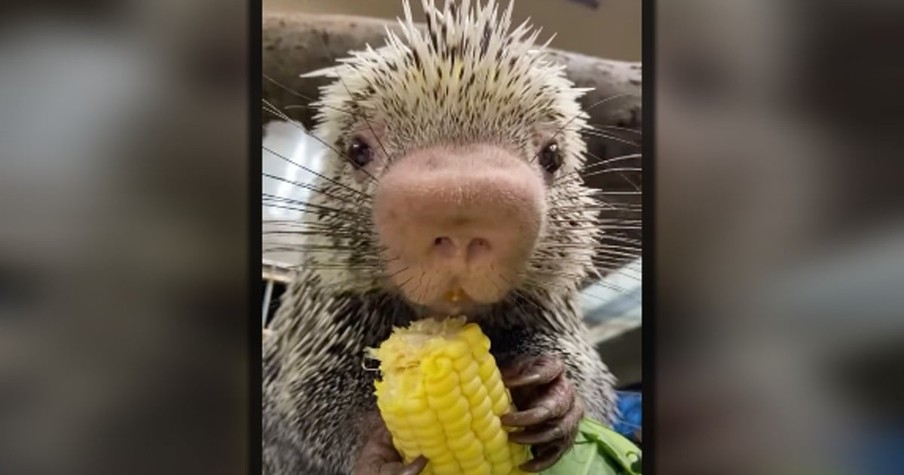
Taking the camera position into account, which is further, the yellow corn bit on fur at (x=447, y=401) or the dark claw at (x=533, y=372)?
the dark claw at (x=533, y=372)

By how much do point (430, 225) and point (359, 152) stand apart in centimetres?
14

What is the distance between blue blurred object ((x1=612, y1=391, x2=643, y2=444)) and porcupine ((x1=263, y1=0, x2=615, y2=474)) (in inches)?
0.7

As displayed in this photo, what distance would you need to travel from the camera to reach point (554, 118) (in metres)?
0.89

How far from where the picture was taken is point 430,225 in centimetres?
82

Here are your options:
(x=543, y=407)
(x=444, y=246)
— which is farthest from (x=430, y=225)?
(x=543, y=407)

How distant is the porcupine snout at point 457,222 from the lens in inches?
32.2

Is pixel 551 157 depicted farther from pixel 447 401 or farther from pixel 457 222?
pixel 447 401

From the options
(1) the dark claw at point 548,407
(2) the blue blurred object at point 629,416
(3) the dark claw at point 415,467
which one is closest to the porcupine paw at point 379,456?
(3) the dark claw at point 415,467

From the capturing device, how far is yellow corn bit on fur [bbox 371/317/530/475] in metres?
0.76
